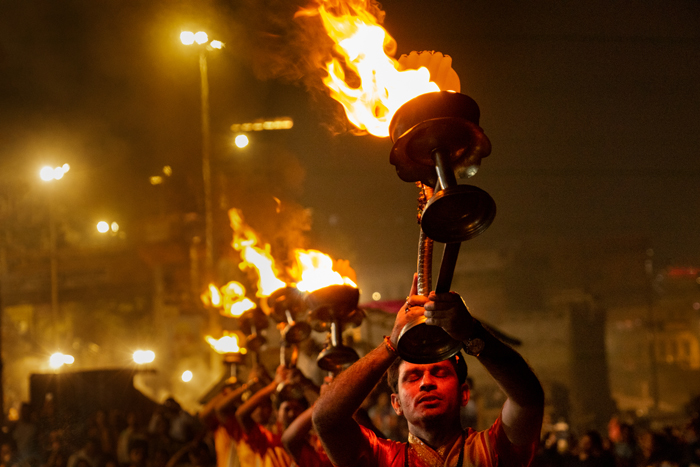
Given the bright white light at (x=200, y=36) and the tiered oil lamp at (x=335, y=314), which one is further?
the bright white light at (x=200, y=36)

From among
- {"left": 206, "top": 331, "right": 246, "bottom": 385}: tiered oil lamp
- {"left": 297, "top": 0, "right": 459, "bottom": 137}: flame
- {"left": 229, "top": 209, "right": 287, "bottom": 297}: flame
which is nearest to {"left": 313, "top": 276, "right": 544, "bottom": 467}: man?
{"left": 297, "top": 0, "right": 459, "bottom": 137}: flame

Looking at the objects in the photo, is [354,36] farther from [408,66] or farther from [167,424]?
[167,424]

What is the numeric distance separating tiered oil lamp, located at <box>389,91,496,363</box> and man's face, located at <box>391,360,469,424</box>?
1.87 feet

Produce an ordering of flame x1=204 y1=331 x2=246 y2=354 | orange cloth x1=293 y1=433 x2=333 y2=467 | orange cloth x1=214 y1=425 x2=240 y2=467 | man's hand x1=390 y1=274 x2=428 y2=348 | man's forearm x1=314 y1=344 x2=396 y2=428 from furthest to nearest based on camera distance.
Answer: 1. flame x1=204 y1=331 x2=246 y2=354
2. orange cloth x1=214 y1=425 x2=240 y2=467
3. orange cloth x1=293 y1=433 x2=333 y2=467
4. man's forearm x1=314 y1=344 x2=396 y2=428
5. man's hand x1=390 y1=274 x2=428 y2=348

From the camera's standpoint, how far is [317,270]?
5688mm

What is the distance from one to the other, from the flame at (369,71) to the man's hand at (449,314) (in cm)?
90

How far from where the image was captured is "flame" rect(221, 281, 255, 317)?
332 inches

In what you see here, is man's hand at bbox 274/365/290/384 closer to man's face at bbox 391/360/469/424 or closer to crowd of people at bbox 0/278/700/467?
crowd of people at bbox 0/278/700/467

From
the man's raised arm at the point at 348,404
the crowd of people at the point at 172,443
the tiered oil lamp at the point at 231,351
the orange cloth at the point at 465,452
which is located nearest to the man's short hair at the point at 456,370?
the orange cloth at the point at 465,452

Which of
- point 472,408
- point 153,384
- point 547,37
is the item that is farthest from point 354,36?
point 153,384

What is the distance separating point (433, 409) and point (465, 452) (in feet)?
0.72

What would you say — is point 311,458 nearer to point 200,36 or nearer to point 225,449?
point 225,449

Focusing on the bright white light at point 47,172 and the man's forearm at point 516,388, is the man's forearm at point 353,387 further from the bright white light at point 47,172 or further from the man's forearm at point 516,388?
the bright white light at point 47,172

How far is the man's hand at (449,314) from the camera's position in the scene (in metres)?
1.89
